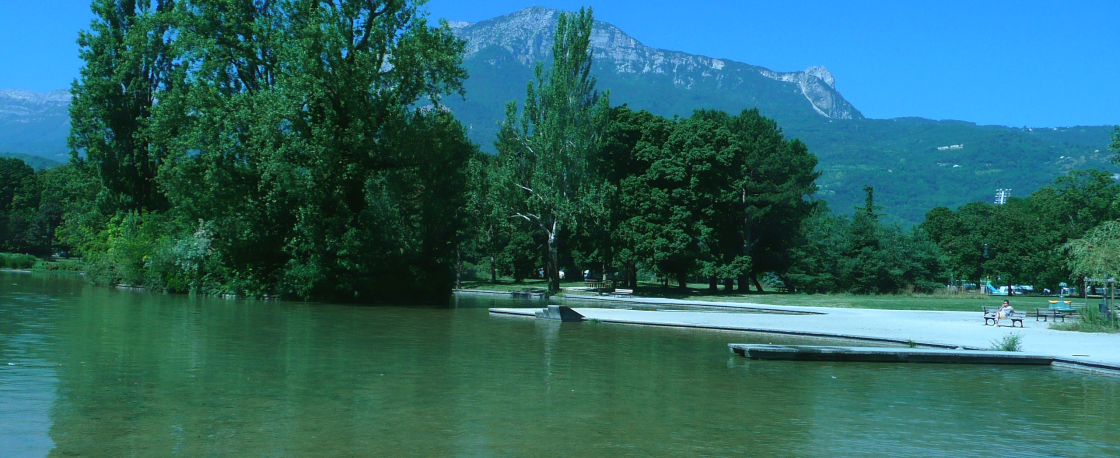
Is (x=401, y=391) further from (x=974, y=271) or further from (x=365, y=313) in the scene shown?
(x=974, y=271)

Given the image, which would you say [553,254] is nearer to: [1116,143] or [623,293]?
[623,293]

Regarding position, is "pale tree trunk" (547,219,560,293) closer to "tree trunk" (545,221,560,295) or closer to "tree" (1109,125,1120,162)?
"tree trunk" (545,221,560,295)

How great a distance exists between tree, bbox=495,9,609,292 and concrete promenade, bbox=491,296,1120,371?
18.4m

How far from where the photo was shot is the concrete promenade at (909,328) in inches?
777

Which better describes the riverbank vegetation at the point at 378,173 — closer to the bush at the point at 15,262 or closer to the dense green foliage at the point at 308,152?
the dense green foliage at the point at 308,152

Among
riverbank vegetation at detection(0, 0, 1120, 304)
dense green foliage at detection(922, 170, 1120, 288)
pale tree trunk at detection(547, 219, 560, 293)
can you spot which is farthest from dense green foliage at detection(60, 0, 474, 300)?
dense green foliage at detection(922, 170, 1120, 288)

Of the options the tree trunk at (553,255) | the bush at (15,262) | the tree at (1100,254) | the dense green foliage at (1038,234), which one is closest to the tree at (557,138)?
the tree trunk at (553,255)

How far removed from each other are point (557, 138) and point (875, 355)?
34.9 meters

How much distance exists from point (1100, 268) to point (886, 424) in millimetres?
18813

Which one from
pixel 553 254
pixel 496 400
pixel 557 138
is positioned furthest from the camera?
pixel 553 254

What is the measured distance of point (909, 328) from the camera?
2583 cm

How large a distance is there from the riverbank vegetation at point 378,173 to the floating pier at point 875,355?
1093cm

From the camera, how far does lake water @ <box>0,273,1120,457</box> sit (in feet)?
30.8

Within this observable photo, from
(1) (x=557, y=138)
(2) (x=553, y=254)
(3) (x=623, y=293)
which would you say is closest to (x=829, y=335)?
(1) (x=557, y=138)
